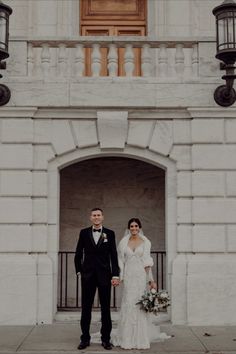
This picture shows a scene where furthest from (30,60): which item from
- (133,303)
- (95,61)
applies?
(133,303)

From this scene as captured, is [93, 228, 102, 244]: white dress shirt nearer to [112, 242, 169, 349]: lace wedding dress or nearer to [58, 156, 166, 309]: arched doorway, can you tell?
[112, 242, 169, 349]: lace wedding dress

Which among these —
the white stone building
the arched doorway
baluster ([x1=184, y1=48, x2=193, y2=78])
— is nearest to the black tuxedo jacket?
the white stone building

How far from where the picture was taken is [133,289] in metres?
8.66

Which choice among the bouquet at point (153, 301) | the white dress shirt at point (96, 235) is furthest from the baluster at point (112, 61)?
the bouquet at point (153, 301)

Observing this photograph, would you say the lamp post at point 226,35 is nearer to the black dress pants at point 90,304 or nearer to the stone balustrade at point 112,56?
the stone balustrade at point 112,56

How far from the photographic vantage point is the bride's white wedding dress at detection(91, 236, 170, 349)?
8523 mm

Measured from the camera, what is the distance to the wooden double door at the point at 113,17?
44.8 ft

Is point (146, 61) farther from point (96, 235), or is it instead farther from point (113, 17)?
point (96, 235)

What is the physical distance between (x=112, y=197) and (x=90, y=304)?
481cm

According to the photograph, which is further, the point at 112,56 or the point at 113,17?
the point at 113,17

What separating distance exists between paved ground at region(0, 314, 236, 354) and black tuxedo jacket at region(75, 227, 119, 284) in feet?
3.73

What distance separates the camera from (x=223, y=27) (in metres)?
9.88

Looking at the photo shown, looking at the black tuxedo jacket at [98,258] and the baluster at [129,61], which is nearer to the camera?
the black tuxedo jacket at [98,258]

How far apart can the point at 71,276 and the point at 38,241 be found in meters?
2.54
